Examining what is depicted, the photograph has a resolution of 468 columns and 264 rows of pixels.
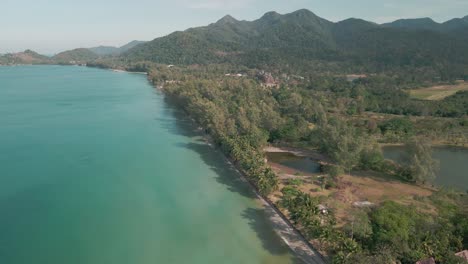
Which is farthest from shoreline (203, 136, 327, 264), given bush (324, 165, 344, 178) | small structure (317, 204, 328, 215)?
bush (324, 165, 344, 178)

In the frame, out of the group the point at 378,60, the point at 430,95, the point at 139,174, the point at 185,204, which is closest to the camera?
the point at 185,204

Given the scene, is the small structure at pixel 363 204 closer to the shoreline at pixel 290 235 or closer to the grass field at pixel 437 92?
the shoreline at pixel 290 235

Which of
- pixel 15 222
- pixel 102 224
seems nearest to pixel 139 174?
pixel 102 224

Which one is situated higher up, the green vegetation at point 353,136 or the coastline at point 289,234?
the green vegetation at point 353,136

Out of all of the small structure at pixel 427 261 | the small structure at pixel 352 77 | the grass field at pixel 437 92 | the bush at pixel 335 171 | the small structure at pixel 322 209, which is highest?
the small structure at pixel 352 77

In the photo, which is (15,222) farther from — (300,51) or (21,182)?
(300,51)

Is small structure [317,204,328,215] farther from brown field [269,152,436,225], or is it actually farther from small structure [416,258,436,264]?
small structure [416,258,436,264]

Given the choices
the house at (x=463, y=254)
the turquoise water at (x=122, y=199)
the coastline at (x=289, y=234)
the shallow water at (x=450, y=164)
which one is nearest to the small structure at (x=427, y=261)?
the house at (x=463, y=254)
